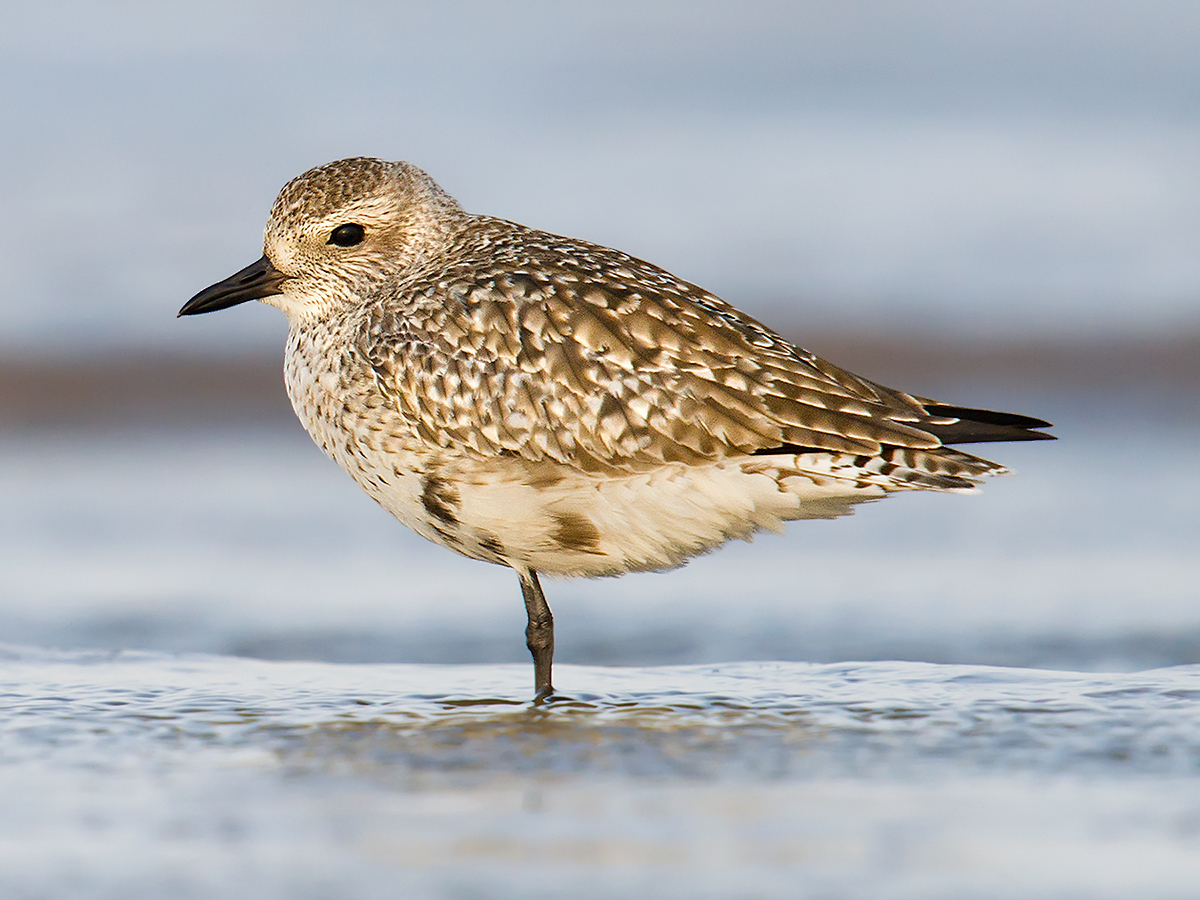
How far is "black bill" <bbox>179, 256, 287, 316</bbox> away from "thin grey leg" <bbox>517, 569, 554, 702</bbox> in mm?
1439

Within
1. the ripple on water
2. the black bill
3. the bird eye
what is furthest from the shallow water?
Result: the bird eye

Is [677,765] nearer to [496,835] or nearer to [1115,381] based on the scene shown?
[496,835]

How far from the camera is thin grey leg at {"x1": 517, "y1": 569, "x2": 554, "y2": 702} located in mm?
6184

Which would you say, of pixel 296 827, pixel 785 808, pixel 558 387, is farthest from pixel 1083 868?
pixel 558 387

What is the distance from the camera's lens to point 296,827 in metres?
4.62

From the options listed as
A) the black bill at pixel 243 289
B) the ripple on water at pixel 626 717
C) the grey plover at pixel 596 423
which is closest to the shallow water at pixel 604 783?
the ripple on water at pixel 626 717

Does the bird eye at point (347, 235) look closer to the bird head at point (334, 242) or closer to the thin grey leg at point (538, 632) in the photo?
the bird head at point (334, 242)

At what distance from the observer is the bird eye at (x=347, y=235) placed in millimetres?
6613

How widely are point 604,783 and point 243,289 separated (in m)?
2.64

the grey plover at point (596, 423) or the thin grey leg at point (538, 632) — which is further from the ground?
the grey plover at point (596, 423)

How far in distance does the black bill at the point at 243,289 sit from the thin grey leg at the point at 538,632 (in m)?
1.44

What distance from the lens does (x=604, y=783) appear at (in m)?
4.98

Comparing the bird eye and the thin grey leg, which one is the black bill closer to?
the bird eye

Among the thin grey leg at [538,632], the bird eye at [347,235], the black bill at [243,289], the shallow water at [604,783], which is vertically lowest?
the shallow water at [604,783]
